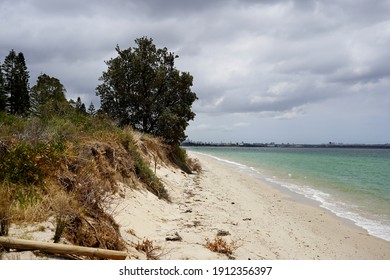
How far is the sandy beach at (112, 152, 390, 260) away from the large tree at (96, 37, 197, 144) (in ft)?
42.5

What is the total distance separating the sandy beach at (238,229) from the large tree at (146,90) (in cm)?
1294

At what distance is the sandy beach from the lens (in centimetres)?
768

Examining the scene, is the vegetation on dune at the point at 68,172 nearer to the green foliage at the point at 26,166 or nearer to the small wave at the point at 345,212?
the green foliage at the point at 26,166

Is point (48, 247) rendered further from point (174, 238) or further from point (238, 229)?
point (238, 229)

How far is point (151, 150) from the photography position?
65.8 feet

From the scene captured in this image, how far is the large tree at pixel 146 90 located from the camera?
2677 cm

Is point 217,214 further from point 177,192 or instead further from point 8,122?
point 8,122

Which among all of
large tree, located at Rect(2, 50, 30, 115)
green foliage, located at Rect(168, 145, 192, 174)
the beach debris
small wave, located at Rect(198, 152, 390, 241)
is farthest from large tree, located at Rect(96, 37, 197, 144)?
large tree, located at Rect(2, 50, 30, 115)

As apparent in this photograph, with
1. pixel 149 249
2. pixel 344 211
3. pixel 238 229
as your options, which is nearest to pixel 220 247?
pixel 149 249

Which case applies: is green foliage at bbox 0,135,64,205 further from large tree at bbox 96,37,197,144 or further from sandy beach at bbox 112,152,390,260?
large tree at bbox 96,37,197,144

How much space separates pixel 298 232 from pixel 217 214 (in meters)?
2.63

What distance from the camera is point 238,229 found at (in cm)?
979

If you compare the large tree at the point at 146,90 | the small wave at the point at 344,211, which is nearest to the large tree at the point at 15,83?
the large tree at the point at 146,90
